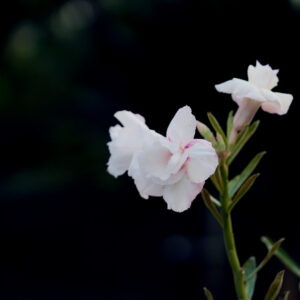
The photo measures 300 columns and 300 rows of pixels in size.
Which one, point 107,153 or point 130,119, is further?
point 107,153

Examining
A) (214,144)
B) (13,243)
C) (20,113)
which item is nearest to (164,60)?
(20,113)

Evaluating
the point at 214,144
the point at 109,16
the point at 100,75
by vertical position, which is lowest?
the point at 214,144

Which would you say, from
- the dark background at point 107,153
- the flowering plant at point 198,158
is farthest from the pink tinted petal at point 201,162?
the dark background at point 107,153

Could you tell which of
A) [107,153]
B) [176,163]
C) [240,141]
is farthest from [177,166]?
[107,153]

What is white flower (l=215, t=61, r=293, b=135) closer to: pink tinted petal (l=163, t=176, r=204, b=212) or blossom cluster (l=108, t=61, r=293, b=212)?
blossom cluster (l=108, t=61, r=293, b=212)

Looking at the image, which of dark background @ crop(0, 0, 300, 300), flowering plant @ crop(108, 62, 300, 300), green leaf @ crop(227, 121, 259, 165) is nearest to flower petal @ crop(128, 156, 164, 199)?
flowering plant @ crop(108, 62, 300, 300)

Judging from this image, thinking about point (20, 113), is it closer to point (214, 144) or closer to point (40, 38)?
point (40, 38)

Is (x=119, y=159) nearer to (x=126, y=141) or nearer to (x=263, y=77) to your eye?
(x=126, y=141)
